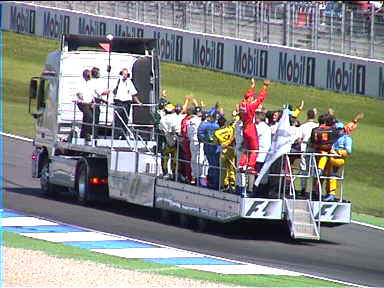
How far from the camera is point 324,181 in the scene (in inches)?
793

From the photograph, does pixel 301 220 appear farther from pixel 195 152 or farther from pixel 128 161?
pixel 128 161

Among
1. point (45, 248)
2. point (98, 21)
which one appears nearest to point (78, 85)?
point (45, 248)

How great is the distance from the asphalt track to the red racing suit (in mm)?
1183

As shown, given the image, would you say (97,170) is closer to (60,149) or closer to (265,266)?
(60,149)

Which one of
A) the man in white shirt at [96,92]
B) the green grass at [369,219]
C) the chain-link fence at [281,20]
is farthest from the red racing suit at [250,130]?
the chain-link fence at [281,20]

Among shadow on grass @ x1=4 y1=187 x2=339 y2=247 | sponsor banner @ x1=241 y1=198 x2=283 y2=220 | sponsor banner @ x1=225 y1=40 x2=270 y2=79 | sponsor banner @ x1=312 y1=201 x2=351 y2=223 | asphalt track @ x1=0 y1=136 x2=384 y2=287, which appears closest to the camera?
asphalt track @ x1=0 y1=136 x2=384 y2=287

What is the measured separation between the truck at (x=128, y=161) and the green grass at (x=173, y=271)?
3.24m

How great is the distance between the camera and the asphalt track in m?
17.0

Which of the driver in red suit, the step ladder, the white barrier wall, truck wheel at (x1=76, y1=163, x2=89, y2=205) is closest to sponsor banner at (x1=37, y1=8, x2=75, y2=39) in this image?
the white barrier wall

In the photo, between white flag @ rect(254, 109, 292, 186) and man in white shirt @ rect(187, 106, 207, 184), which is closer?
white flag @ rect(254, 109, 292, 186)

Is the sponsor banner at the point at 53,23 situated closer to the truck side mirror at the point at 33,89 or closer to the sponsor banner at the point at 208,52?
the sponsor banner at the point at 208,52

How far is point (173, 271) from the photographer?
1518cm

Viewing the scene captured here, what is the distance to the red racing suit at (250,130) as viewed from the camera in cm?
1900

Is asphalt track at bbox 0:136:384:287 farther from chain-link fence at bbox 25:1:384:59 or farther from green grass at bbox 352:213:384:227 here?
chain-link fence at bbox 25:1:384:59
